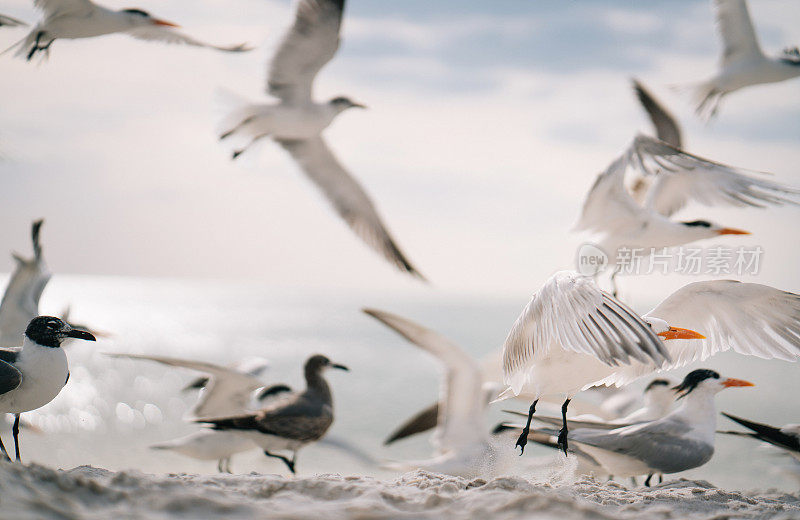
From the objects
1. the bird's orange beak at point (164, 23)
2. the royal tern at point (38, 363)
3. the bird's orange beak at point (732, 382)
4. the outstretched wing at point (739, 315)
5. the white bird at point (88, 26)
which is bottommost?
the royal tern at point (38, 363)

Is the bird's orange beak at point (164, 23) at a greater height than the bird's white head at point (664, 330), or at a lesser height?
greater

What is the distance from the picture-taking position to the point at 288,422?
156 inches

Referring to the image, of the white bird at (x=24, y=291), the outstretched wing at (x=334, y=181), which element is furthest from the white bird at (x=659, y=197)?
the white bird at (x=24, y=291)

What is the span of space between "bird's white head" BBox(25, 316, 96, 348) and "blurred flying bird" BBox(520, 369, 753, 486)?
2088 millimetres

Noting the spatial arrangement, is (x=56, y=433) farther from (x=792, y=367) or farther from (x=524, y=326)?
(x=792, y=367)

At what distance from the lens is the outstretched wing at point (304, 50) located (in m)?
4.20

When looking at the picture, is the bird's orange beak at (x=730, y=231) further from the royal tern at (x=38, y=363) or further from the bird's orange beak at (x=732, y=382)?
the royal tern at (x=38, y=363)

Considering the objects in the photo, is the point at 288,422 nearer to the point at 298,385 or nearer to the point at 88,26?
the point at 88,26

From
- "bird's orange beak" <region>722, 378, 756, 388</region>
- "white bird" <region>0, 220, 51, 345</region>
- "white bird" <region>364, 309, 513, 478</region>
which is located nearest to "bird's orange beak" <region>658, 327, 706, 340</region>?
"bird's orange beak" <region>722, 378, 756, 388</region>

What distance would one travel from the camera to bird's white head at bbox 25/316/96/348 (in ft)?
9.46

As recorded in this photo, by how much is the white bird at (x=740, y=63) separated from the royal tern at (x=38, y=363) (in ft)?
15.9

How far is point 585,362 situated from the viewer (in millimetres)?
2777

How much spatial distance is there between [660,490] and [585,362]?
0.71 metres

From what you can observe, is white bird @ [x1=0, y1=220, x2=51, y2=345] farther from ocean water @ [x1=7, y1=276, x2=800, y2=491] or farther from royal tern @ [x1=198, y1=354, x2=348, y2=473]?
royal tern @ [x1=198, y1=354, x2=348, y2=473]
